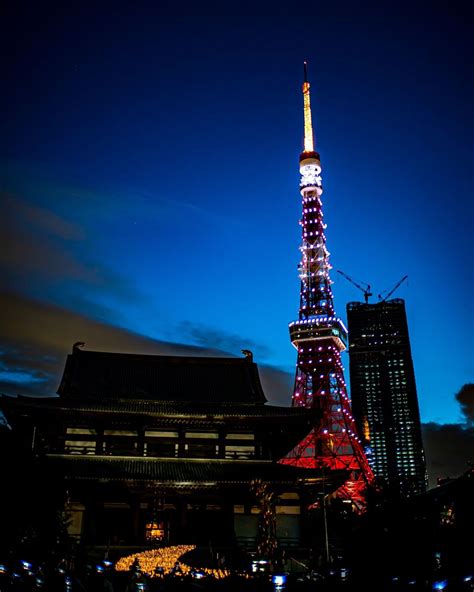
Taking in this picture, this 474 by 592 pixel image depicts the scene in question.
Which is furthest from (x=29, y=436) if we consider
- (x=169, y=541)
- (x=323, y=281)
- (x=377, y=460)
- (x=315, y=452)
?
(x=377, y=460)

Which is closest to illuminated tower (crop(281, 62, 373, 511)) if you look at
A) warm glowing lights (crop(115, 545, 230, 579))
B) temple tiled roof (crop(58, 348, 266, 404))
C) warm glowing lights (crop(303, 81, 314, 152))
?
warm glowing lights (crop(303, 81, 314, 152))

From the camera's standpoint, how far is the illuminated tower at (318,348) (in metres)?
74.2

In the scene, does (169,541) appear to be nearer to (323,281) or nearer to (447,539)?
(447,539)

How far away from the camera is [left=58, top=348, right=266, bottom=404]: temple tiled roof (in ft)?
121

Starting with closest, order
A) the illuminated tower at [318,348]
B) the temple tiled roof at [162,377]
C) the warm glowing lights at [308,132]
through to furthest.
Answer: the temple tiled roof at [162,377], the illuminated tower at [318,348], the warm glowing lights at [308,132]

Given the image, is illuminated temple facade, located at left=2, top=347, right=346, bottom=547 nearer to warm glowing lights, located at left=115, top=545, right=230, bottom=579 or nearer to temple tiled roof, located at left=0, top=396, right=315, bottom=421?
temple tiled roof, located at left=0, top=396, right=315, bottom=421

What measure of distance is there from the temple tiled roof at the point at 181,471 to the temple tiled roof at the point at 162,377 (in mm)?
5532

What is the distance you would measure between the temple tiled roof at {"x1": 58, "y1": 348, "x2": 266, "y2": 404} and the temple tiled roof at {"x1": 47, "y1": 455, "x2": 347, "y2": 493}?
5.53 m

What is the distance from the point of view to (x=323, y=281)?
84.9 meters

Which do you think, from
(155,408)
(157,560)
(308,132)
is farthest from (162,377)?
(308,132)

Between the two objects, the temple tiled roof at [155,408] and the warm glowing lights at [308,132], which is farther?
the warm glowing lights at [308,132]

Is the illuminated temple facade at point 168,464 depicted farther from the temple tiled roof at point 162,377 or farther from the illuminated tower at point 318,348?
the illuminated tower at point 318,348

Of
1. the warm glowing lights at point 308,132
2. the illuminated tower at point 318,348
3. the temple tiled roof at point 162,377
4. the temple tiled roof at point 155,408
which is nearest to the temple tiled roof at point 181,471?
the temple tiled roof at point 155,408

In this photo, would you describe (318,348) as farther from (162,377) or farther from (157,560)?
(157,560)
